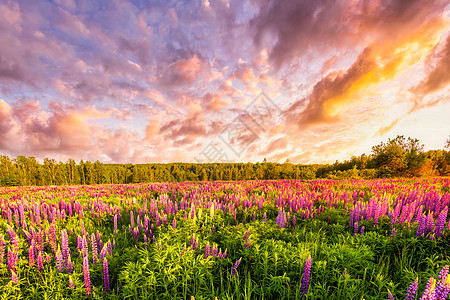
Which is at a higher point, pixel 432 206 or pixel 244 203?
pixel 244 203

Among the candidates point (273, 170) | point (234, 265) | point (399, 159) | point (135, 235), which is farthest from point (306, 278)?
point (273, 170)

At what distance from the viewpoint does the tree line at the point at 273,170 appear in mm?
29719

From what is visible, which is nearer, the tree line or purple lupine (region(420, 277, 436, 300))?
purple lupine (region(420, 277, 436, 300))

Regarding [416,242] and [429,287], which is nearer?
[429,287]

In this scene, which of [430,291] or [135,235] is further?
[135,235]

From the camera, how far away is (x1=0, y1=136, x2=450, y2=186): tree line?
2972cm

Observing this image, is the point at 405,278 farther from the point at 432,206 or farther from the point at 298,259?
the point at 432,206

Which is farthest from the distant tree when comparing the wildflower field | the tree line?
the wildflower field

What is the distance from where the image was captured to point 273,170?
87.4 meters

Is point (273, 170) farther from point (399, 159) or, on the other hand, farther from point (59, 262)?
point (59, 262)

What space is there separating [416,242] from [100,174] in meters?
128

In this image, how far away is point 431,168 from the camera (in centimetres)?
3023

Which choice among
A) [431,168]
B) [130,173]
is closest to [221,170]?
[130,173]

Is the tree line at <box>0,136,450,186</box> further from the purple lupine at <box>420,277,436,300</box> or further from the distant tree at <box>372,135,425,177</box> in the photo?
the purple lupine at <box>420,277,436,300</box>
